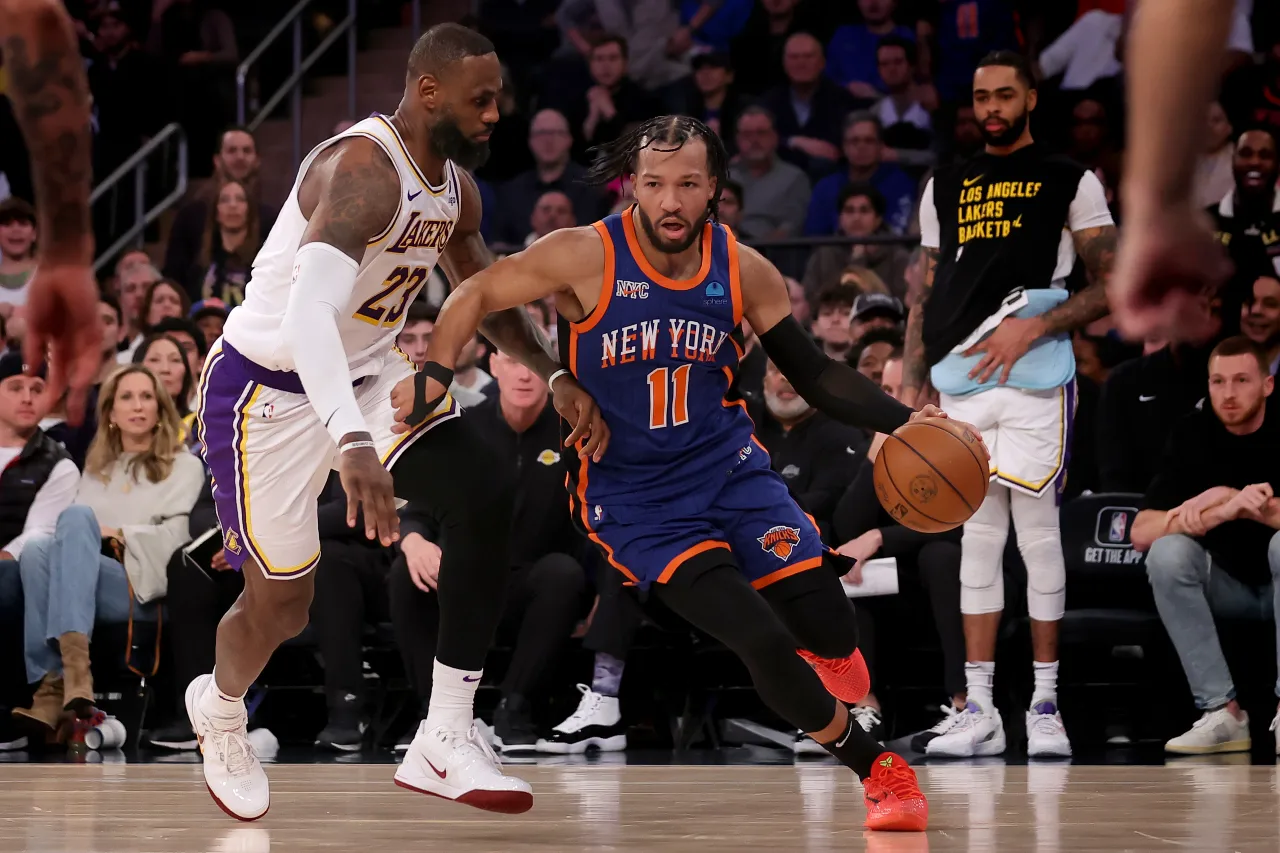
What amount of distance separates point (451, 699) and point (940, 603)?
2.64 metres

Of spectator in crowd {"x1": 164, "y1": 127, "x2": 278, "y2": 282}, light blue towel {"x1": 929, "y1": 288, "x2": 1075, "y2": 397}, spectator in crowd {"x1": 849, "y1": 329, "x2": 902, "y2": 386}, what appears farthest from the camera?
spectator in crowd {"x1": 164, "y1": 127, "x2": 278, "y2": 282}

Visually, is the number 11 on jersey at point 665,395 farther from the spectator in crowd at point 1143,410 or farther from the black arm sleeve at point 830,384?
the spectator in crowd at point 1143,410

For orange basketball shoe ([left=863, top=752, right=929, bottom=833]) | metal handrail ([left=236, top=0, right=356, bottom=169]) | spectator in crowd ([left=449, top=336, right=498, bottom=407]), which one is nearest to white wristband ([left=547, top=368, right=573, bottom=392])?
orange basketball shoe ([left=863, top=752, right=929, bottom=833])

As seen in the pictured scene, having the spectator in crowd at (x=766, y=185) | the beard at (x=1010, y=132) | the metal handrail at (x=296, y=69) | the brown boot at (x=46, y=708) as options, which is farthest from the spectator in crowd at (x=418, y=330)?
the metal handrail at (x=296, y=69)

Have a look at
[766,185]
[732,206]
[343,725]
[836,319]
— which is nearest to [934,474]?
[343,725]

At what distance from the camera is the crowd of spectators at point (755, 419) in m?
5.99

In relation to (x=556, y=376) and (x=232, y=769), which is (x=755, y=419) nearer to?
(x=556, y=376)

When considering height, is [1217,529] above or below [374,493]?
below

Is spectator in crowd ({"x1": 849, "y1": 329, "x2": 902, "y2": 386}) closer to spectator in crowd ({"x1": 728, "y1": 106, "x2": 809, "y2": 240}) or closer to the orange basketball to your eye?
spectator in crowd ({"x1": 728, "y1": 106, "x2": 809, "y2": 240})

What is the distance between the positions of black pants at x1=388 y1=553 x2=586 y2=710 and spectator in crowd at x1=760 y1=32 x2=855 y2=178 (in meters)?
4.07

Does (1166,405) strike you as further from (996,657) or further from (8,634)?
(8,634)

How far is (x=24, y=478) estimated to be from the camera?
6.74 m

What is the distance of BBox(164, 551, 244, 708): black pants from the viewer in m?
6.45

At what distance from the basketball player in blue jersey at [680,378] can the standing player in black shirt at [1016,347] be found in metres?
1.81
